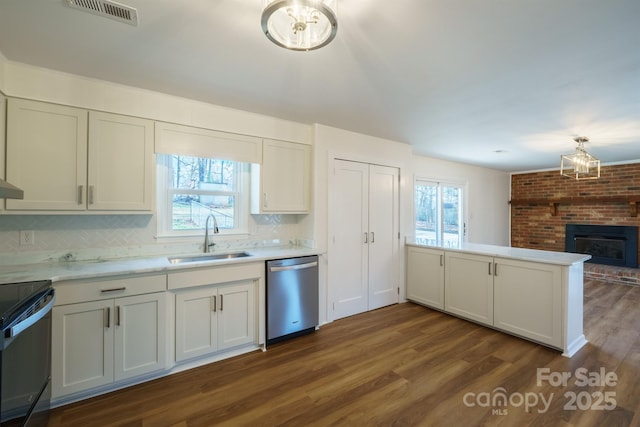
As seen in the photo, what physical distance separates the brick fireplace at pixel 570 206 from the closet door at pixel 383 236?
4.38m

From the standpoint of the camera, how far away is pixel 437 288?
12.6ft

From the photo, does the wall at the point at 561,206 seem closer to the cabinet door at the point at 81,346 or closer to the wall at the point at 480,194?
the wall at the point at 480,194

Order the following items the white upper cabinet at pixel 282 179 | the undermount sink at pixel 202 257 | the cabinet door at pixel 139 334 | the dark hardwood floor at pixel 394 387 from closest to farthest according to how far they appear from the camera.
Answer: the dark hardwood floor at pixel 394 387
the cabinet door at pixel 139 334
the undermount sink at pixel 202 257
the white upper cabinet at pixel 282 179

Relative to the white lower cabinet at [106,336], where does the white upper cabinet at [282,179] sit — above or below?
above

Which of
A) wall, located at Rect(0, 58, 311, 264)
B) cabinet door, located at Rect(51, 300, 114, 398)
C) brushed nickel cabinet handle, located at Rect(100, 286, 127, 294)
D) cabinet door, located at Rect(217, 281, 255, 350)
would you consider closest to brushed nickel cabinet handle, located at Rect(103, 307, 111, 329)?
cabinet door, located at Rect(51, 300, 114, 398)

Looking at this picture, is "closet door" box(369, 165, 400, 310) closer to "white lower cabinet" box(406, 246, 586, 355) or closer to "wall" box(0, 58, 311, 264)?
"white lower cabinet" box(406, 246, 586, 355)

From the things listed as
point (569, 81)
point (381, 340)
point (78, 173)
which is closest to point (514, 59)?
point (569, 81)

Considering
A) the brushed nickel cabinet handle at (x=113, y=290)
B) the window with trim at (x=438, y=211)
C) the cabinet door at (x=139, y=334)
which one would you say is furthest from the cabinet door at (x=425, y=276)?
the brushed nickel cabinet handle at (x=113, y=290)

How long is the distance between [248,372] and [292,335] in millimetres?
685

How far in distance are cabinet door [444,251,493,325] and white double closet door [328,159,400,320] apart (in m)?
0.74

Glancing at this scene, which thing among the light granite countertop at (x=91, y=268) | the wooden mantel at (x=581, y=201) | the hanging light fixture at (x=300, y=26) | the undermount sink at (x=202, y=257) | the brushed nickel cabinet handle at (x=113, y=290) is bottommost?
the brushed nickel cabinet handle at (x=113, y=290)

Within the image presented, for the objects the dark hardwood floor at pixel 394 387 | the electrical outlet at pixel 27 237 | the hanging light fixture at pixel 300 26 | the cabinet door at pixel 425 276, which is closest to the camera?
the hanging light fixture at pixel 300 26

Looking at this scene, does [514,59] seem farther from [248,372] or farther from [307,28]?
[248,372]

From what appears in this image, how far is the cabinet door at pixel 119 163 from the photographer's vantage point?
2.28 metres
